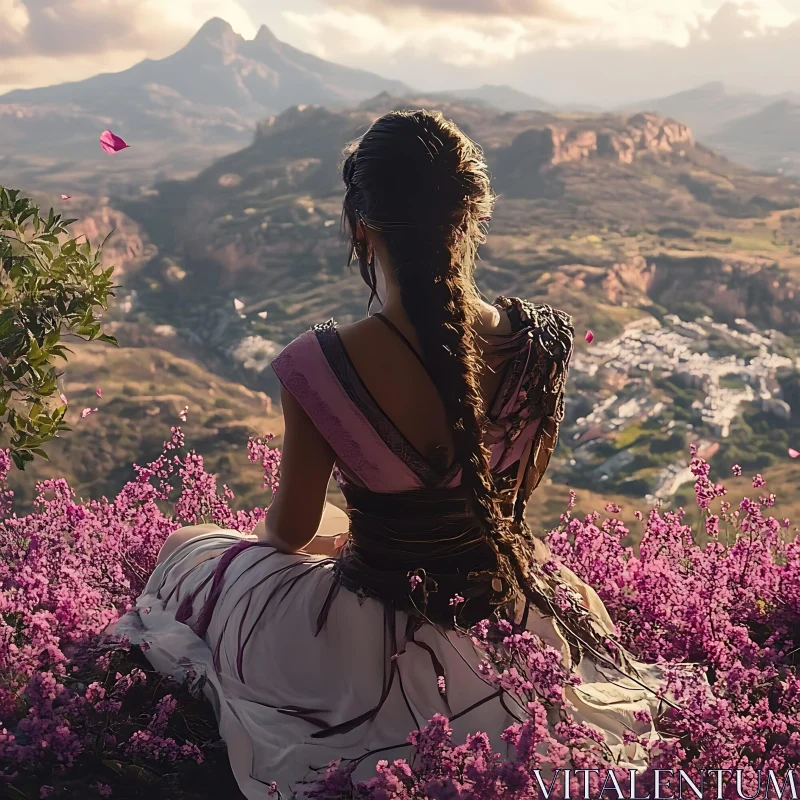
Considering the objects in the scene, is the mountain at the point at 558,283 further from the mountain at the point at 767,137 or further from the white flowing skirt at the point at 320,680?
the mountain at the point at 767,137

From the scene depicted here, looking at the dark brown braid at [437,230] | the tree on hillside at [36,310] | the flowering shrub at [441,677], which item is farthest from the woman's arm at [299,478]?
the tree on hillside at [36,310]

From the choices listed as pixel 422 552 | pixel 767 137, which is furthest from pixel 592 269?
pixel 767 137

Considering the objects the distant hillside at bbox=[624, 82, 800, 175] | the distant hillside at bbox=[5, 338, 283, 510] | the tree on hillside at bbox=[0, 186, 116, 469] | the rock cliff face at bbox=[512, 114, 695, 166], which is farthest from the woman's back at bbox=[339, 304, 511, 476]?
the distant hillside at bbox=[624, 82, 800, 175]

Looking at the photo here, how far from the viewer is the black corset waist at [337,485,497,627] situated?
2.19 m

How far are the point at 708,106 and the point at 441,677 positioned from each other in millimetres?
94571

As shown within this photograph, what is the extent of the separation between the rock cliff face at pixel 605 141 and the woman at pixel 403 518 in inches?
1669

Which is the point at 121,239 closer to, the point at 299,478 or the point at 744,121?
the point at 299,478

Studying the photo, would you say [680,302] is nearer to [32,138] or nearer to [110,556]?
[110,556]

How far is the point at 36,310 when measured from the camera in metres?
2.26

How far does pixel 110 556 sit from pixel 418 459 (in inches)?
67.9

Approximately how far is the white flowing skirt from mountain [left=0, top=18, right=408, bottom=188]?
51336 millimetres

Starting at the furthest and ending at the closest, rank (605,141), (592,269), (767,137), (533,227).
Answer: (767,137) < (605,141) < (533,227) < (592,269)

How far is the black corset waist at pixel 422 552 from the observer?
2.19 meters

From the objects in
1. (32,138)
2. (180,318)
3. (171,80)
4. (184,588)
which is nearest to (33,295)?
(184,588)
